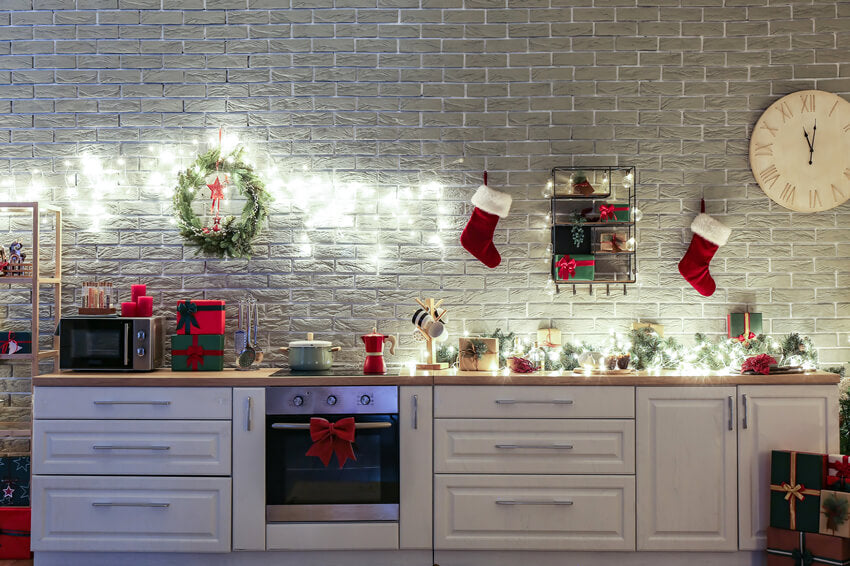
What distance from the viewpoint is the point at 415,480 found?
3.03 meters

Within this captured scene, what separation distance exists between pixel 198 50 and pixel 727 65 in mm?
3015

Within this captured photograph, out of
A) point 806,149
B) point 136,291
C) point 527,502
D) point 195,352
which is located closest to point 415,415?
point 527,502

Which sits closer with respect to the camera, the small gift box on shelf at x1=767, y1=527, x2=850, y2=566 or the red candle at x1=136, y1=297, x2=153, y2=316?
the small gift box on shelf at x1=767, y1=527, x2=850, y2=566

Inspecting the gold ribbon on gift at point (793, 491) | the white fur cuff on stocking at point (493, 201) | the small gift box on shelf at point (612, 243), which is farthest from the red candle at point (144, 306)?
the gold ribbon on gift at point (793, 491)

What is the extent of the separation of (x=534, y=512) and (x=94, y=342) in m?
2.35

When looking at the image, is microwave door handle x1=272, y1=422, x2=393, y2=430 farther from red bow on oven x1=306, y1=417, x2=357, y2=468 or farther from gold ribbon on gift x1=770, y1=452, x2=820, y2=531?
gold ribbon on gift x1=770, y1=452, x2=820, y2=531

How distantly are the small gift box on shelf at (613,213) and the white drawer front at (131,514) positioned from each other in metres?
2.37

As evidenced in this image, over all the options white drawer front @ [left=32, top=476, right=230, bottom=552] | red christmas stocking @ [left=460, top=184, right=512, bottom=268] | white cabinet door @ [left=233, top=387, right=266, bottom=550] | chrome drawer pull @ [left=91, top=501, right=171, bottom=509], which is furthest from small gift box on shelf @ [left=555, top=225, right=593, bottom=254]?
chrome drawer pull @ [left=91, top=501, right=171, bottom=509]

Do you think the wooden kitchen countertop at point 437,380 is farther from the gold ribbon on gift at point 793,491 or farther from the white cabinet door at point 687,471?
the gold ribbon on gift at point 793,491

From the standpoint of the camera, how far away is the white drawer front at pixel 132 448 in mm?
3039

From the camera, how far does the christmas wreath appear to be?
3.46 meters

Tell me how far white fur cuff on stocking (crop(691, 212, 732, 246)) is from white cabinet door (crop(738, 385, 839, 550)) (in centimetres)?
82

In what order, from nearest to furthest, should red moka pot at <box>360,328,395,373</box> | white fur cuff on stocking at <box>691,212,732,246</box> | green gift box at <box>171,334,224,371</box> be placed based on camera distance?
red moka pot at <box>360,328,395,373</box>, green gift box at <box>171,334,224,371</box>, white fur cuff on stocking at <box>691,212,732,246</box>

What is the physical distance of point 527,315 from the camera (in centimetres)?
361
